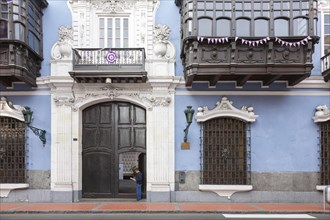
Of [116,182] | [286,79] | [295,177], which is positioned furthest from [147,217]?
[286,79]

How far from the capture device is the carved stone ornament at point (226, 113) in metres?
16.7

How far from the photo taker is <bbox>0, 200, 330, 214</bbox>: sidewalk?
14484 millimetres

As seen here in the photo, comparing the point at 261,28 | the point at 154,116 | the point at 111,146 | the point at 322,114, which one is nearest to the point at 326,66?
the point at 322,114

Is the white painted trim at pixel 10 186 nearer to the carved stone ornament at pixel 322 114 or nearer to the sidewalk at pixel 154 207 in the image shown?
the sidewalk at pixel 154 207

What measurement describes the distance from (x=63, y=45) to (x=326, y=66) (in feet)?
34.2

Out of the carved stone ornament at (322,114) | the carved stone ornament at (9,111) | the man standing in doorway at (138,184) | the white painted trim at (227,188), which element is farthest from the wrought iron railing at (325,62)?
the carved stone ornament at (9,111)

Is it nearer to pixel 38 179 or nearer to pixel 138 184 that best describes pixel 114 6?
pixel 138 184

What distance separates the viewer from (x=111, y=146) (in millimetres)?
17500

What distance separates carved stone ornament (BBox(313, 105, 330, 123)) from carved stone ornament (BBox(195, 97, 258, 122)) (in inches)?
92.9

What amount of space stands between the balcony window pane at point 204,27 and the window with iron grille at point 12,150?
315 inches

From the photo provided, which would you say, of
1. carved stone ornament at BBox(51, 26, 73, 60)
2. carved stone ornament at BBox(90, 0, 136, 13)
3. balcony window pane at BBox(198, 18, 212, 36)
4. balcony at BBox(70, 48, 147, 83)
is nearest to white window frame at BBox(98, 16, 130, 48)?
carved stone ornament at BBox(90, 0, 136, 13)

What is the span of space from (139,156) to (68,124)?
126 inches

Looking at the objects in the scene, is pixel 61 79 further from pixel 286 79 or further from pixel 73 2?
pixel 286 79

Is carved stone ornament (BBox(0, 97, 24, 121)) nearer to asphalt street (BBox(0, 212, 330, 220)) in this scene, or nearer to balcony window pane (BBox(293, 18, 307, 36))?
asphalt street (BBox(0, 212, 330, 220))
